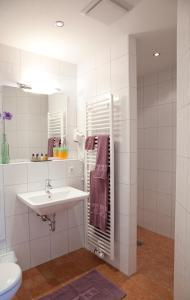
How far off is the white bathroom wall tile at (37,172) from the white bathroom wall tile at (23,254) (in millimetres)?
723

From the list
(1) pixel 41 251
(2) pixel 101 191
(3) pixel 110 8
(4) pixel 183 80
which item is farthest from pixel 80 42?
(1) pixel 41 251

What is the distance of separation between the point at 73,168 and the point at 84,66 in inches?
53.2

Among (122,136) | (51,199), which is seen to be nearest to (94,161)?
(122,136)

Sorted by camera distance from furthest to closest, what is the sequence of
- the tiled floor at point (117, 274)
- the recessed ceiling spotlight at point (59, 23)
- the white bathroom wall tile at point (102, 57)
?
the white bathroom wall tile at point (102, 57), the tiled floor at point (117, 274), the recessed ceiling spotlight at point (59, 23)

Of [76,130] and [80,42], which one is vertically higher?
[80,42]

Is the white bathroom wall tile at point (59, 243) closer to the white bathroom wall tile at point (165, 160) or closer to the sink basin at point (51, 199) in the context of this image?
the sink basin at point (51, 199)

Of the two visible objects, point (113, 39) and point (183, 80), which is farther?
point (113, 39)

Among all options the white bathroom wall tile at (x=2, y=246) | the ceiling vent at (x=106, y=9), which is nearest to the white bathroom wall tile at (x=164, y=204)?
the white bathroom wall tile at (x=2, y=246)

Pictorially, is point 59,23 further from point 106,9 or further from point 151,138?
point 151,138

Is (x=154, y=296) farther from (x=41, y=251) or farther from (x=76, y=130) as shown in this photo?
(x=76, y=130)

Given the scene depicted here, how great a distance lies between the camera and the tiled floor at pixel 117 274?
195 cm

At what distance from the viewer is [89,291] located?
1.97 meters

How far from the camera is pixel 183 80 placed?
1.36m

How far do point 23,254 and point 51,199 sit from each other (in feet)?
2.25
